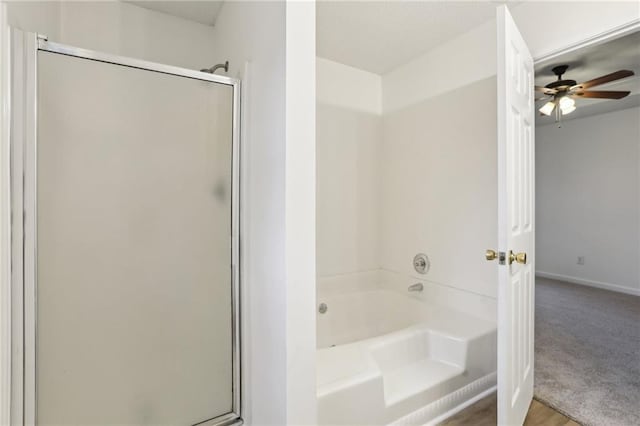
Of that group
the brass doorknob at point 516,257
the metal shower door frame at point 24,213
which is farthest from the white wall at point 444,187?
the metal shower door frame at point 24,213

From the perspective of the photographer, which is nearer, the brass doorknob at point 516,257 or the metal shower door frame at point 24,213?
the metal shower door frame at point 24,213

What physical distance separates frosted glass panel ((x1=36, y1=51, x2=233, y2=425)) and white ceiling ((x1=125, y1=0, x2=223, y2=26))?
894 millimetres

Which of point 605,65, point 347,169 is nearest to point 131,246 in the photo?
Result: point 347,169

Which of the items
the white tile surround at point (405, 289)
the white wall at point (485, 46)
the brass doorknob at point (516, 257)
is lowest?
the white tile surround at point (405, 289)

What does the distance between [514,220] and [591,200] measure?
171 inches

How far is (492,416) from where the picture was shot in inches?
67.9

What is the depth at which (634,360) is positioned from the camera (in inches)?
92.7

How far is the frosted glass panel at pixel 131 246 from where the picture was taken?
117 cm

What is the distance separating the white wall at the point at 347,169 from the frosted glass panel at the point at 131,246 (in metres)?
1.21

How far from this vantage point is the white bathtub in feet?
4.58

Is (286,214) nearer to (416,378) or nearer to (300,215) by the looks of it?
(300,215)

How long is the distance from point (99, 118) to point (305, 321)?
1107 millimetres

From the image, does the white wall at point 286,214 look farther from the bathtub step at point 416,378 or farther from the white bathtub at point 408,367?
the bathtub step at point 416,378

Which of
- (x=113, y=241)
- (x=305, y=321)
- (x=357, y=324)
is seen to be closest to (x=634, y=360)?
(x=357, y=324)
